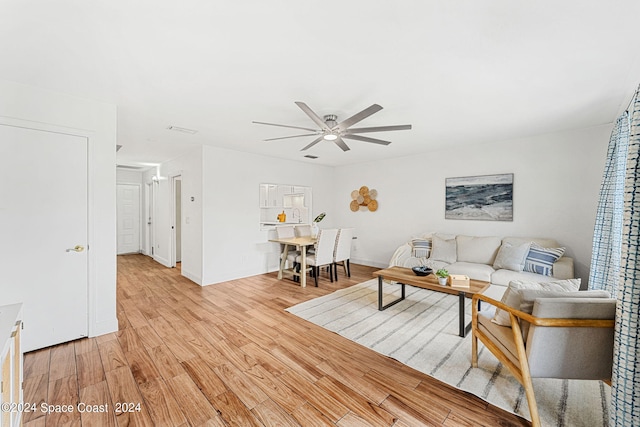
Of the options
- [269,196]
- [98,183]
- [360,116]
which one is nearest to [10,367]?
[98,183]

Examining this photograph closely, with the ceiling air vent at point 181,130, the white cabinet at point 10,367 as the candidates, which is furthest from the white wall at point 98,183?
the white cabinet at point 10,367

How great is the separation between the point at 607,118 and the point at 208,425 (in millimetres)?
5460

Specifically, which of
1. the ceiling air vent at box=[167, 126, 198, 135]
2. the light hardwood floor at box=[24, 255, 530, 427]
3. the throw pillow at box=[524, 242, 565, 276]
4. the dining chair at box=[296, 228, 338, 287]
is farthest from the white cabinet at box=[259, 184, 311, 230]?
the throw pillow at box=[524, 242, 565, 276]

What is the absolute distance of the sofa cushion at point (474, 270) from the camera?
3717 millimetres

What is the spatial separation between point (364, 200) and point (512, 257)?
3250 mm

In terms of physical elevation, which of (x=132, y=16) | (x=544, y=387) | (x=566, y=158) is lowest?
(x=544, y=387)

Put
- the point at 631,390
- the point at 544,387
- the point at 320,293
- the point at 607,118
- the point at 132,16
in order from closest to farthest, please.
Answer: the point at 631,390
the point at 132,16
the point at 544,387
the point at 607,118
the point at 320,293

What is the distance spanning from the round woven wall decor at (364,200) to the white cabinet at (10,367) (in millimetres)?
5625

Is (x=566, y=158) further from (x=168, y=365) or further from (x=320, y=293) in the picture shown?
(x=168, y=365)

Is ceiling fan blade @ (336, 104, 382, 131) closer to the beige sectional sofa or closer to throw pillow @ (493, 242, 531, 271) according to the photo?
the beige sectional sofa

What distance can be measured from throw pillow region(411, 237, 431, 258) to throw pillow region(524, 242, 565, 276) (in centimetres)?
145

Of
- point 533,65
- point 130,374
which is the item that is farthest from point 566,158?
point 130,374

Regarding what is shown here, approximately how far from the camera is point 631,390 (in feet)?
4.23

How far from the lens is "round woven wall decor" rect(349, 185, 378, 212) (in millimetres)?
6133
